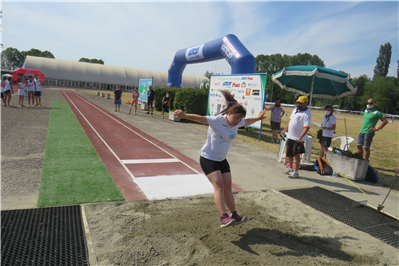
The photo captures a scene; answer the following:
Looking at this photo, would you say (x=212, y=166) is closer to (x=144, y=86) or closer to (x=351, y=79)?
(x=144, y=86)

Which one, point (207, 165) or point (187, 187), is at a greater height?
point (207, 165)

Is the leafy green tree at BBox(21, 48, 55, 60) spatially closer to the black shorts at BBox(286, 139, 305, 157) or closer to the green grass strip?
the green grass strip

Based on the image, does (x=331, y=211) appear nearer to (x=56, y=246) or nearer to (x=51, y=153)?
(x=56, y=246)

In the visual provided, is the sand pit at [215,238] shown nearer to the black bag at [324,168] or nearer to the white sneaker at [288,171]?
the white sneaker at [288,171]

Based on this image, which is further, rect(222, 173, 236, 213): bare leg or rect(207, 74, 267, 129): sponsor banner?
rect(207, 74, 267, 129): sponsor banner

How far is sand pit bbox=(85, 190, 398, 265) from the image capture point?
9.52 ft

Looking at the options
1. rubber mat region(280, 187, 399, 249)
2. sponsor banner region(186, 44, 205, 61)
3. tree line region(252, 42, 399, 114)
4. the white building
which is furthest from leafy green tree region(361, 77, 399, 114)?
rubber mat region(280, 187, 399, 249)

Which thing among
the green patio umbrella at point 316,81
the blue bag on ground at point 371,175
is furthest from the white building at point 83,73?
the blue bag on ground at point 371,175

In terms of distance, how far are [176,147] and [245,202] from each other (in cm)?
443

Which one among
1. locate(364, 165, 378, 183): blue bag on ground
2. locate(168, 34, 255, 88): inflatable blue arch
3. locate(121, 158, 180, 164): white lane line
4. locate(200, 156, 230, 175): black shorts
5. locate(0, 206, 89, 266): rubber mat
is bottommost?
locate(0, 206, 89, 266): rubber mat

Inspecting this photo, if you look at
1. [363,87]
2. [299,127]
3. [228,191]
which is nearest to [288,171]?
[299,127]

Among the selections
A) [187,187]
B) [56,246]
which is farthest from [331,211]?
[56,246]

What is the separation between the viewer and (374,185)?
643 centimetres

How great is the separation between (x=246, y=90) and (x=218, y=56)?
651 centimetres
